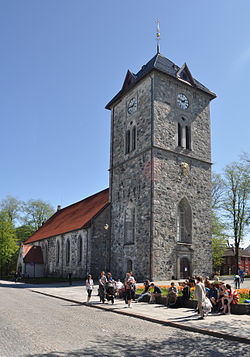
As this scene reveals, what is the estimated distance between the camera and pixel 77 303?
56.1ft

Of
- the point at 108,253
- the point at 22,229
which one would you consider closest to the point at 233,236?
the point at 108,253

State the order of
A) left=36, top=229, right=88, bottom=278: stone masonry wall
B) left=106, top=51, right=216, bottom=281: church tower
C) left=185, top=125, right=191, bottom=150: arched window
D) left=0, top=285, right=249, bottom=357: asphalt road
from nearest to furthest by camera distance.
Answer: left=0, top=285, right=249, bottom=357: asphalt road → left=106, top=51, right=216, bottom=281: church tower → left=185, top=125, right=191, bottom=150: arched window → left=36, top=229, right=88, bottom=278: stone masonry wall

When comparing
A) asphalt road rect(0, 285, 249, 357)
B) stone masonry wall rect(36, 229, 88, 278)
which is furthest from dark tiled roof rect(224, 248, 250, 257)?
asphalt road rect(0, 285, 249, 357)

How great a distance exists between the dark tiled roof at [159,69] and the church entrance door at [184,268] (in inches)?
665

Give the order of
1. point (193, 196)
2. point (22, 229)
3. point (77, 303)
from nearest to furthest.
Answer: point (77, 303), point (193, 196), point (22, 229)

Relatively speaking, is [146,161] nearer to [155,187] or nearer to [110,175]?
[155,187]

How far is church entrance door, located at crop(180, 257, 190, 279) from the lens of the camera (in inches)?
1089

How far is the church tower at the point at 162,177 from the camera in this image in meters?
27.1

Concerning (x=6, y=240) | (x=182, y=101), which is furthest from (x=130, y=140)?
(x=6, y=240)

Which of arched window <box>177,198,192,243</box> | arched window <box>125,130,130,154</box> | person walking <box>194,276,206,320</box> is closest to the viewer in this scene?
person walking <box>194,276,206,320</box>

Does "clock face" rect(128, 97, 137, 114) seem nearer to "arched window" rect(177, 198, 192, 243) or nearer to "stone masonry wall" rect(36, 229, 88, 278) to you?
"arched window" rect(177, 198, 192, 243)

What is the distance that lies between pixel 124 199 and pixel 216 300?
17.8 m

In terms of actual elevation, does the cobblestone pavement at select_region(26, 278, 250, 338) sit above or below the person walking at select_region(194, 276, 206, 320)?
below

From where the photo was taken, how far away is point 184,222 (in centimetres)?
2928
